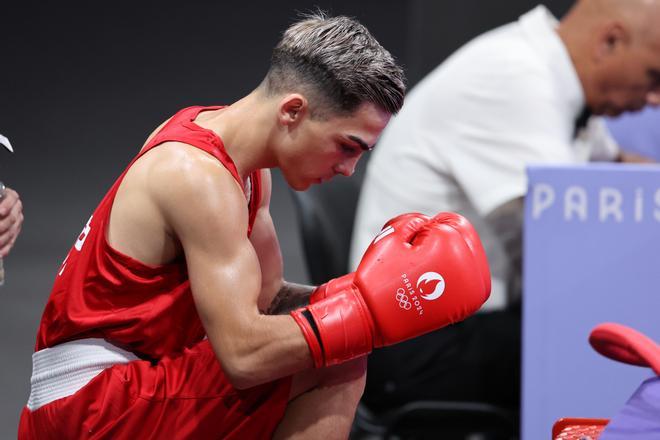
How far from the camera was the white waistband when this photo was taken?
191cm

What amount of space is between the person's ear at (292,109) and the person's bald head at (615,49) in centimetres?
141

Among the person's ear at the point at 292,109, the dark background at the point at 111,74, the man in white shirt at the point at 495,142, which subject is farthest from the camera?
the dark background at the point at 111,74

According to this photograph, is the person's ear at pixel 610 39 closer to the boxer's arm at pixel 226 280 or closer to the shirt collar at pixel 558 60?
the shirt collar at pixel 558 60

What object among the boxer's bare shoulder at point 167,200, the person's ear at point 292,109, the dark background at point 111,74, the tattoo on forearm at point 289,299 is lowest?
the dark background at point 111,74

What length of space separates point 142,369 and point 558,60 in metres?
1.59

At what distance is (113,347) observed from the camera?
1.92 m

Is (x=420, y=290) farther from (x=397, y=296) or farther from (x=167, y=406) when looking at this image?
(x=167, y=406)

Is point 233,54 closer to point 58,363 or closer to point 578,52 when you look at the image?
point 578,52

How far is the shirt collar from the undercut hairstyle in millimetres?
1222

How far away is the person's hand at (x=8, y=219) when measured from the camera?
2.02m

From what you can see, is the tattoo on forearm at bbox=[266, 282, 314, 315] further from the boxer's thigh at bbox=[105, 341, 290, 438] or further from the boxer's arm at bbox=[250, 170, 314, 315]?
the boxer's thigh at bbox=[105, 341, 290, 438]

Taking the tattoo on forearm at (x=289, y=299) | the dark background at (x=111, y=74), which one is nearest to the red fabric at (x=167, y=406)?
the tattoo on forearm at (x=289, y=299)

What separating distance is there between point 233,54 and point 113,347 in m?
3.39

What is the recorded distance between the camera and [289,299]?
84.5 inches
